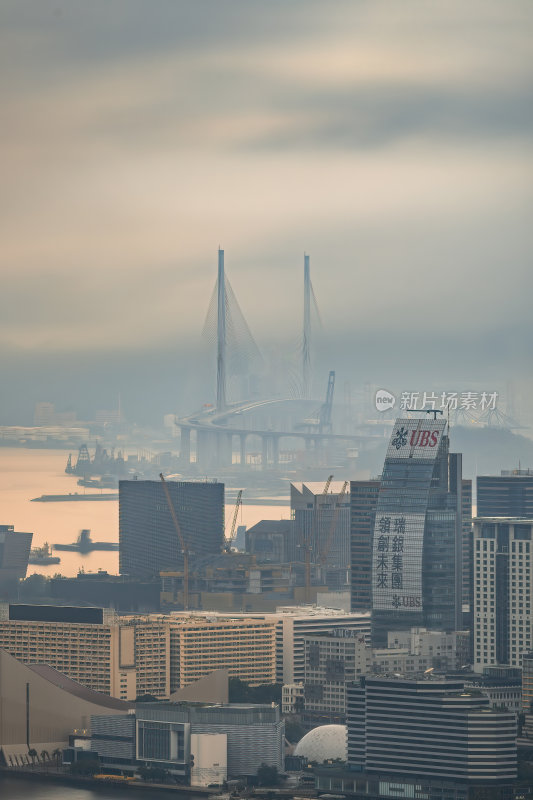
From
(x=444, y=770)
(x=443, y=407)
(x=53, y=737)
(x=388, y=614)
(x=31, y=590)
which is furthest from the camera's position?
(x=31, y=590)

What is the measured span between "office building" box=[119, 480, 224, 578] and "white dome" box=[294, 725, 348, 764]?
59.6ft

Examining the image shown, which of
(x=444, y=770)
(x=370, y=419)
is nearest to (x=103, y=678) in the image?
(x=444, y=770)

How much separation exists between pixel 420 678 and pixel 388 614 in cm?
858

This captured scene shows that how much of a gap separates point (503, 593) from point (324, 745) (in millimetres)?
6061

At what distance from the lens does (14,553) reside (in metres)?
50.8

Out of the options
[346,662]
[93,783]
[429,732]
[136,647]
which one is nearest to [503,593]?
[346,662]

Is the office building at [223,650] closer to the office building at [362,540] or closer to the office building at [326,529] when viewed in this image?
the office building at [362,540]

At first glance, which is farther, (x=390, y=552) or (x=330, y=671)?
(x=390, y=552)

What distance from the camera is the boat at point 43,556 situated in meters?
51.2

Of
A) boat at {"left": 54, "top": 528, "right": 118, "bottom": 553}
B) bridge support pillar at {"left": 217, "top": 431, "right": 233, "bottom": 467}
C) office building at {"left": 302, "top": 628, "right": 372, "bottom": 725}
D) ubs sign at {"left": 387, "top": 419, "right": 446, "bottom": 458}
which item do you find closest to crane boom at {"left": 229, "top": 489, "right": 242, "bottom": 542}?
bridge support pillar at {"left": 217, "top": 431, "right": 233, "bottom": 467}

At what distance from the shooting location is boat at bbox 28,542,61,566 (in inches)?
2014

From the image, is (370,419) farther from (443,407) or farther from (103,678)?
(103,678)

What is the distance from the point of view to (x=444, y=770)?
2647 cm

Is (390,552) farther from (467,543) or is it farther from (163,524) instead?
(163,524)
